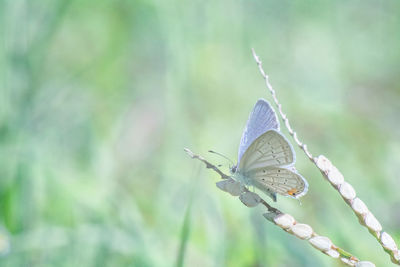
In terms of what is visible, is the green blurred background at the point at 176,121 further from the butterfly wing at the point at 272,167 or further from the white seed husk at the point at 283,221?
the white seed husk at the point at 283,221

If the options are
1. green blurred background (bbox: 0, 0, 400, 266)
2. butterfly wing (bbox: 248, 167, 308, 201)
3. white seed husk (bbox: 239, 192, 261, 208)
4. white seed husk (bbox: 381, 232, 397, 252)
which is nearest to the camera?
white seed husk (bbox: 381, 232, 397, 252)

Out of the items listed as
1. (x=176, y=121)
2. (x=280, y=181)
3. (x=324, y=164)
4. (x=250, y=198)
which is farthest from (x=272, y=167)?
(x=176, y=121)

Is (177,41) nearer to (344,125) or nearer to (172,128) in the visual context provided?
(172,128)

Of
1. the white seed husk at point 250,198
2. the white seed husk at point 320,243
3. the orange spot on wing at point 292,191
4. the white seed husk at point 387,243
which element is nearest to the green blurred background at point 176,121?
the white seed husk at point 250,198

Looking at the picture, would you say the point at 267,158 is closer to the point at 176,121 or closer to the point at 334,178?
the point at 334,178

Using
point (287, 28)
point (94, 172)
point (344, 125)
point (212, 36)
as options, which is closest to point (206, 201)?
point (94, 172)

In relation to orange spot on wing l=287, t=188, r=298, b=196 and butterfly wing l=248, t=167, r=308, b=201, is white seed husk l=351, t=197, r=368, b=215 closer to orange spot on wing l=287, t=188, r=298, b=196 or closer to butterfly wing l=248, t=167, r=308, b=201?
butterfly wing l=248, t=167, r=308, b=201

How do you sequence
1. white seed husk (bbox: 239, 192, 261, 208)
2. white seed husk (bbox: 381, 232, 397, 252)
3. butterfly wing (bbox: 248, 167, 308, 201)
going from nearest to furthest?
white seed husk (bbox: 381, 232, 397, 252)
white seed husk (bbox: 239, 192, 261, 208)
butterfly wing (bbox: 248, 167, 308, 201)

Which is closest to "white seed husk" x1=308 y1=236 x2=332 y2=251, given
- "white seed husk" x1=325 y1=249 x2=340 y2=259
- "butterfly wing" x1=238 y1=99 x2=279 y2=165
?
"white seed husk" x1=325 y1=249 x2=340 y2=259
